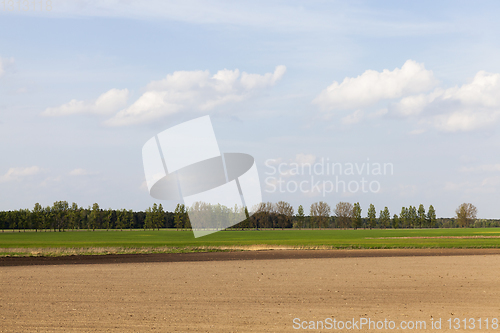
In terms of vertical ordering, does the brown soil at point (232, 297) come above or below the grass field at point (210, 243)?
above

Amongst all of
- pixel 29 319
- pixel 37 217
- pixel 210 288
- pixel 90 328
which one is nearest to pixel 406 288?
pixel 210 288

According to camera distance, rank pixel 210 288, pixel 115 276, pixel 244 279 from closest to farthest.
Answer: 1. pixel 210 288
2. pixel 244 279
3. pixel 115 276

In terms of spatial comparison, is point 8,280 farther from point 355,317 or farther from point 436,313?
point 436,313

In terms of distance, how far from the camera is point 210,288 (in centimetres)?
2081

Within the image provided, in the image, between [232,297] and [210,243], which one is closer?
[232,297]

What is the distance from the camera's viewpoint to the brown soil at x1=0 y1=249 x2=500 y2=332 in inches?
549

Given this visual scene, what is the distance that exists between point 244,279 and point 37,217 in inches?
7277

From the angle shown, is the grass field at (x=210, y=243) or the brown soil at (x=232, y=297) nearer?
the brown soil at (x=232, y=297)

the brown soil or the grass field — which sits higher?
the brown soil

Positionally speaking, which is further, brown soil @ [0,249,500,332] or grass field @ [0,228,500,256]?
grass field @ [0,228,500,256]

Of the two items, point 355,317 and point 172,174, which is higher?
point 172,174

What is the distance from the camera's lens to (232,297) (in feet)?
60.0

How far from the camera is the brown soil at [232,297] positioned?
13.9 metres

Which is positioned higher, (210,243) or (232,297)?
(232,297)
